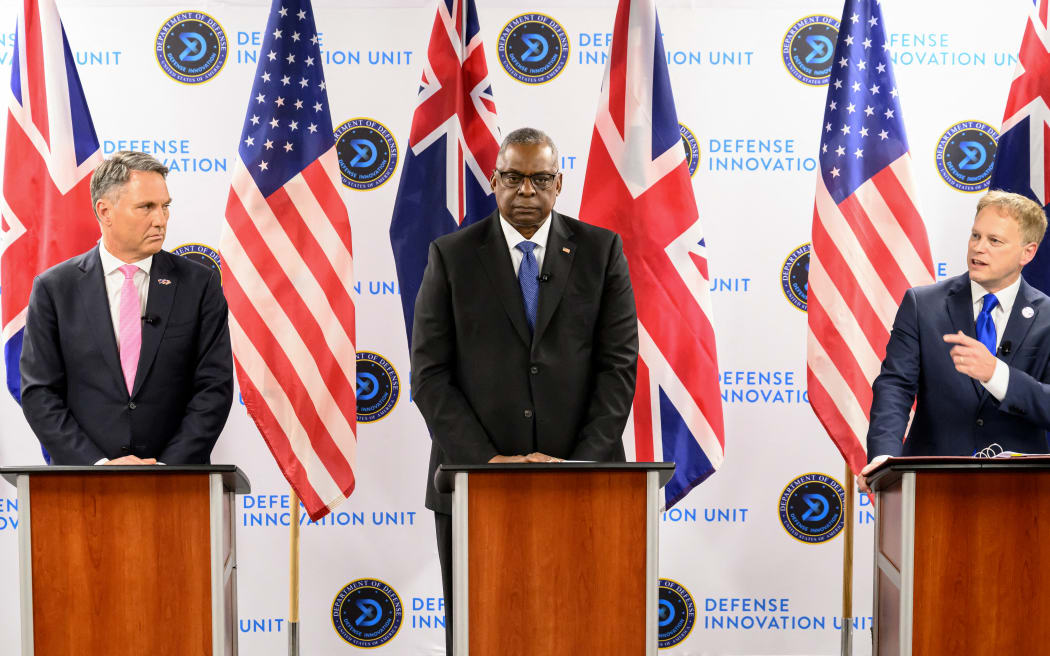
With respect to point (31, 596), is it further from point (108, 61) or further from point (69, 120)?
point (108, 61)

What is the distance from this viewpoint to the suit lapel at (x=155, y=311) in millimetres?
3197

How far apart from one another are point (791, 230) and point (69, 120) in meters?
3.22

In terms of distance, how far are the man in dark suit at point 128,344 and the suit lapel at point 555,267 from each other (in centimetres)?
110

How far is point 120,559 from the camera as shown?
258 centimetres

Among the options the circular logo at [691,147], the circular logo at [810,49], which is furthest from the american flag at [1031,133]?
the circular logo at [691,147]

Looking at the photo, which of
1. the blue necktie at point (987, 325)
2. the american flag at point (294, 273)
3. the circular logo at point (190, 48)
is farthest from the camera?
the circular logo at point (190, 48)

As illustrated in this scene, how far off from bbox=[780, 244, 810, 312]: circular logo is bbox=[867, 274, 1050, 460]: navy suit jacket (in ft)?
4.49

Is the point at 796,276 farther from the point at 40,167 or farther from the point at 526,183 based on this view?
the point at 40,167

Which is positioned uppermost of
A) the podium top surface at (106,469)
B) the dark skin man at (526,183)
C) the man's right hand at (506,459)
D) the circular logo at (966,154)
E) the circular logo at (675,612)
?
the circular logo at (966,154)

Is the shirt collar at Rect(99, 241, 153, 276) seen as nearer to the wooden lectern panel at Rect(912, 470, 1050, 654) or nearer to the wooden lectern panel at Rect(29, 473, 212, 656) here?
the wooden lectern panel at Rect(29, 473, 212, 656)

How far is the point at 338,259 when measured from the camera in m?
4.04

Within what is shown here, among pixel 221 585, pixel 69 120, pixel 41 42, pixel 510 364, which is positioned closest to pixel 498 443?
pixel 510 364

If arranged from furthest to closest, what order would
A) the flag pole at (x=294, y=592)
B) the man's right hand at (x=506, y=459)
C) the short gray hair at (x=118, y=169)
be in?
the flag pole at (x=294, y=592) → the short gray hair at (x=118, y=169) → the man's right hand at (x=506, y=459)

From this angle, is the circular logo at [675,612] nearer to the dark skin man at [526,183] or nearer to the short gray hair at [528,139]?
the dark skin man at [526,183]
